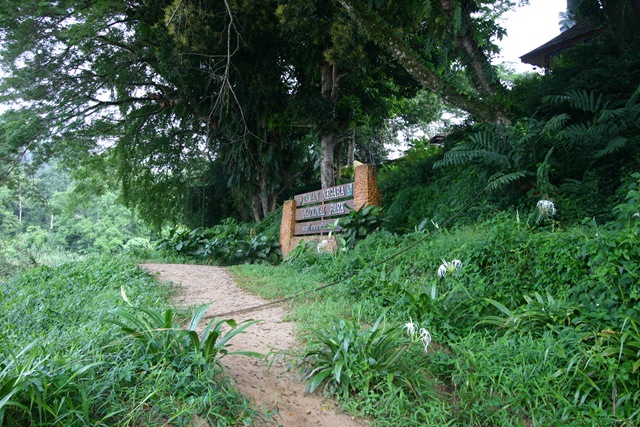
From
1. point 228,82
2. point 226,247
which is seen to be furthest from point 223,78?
point 226,247

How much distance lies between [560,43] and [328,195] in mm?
11959

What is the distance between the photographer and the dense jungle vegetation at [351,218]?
10.5 feet

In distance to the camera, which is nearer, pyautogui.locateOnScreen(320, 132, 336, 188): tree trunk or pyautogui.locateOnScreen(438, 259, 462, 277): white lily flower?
pyautogui.locateOnScreen(438, 259, 462, 277): white lily flower

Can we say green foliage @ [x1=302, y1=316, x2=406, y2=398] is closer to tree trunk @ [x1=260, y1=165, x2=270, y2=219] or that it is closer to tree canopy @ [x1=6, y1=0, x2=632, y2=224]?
tree canopy @ [x1=6, y1=0, x2=632, y2=224]

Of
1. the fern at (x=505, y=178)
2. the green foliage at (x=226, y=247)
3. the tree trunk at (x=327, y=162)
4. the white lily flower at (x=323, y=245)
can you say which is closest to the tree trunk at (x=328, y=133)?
the tree trunk at (x=327, y=162)

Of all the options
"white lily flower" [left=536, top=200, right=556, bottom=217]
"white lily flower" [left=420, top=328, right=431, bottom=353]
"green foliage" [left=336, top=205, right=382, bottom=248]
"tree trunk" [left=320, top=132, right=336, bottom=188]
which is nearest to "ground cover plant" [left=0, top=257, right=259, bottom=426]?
"white lily flower" [left=420, top=328, right=431, bottom=353]

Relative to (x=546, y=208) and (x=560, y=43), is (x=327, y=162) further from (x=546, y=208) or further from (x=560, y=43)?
(x=560, y=43)

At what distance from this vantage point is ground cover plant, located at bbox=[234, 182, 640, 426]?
3.24m

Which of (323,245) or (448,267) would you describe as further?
(323,245)

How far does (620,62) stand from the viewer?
824cm

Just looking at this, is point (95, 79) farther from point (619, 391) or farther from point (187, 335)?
point (619, 391)

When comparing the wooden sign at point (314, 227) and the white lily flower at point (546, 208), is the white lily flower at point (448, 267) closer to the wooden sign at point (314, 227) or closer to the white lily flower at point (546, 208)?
the white lily flower at point (546, 208)

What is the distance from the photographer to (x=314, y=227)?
10.6 m

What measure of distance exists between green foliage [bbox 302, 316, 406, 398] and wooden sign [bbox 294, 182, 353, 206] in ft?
19.1
